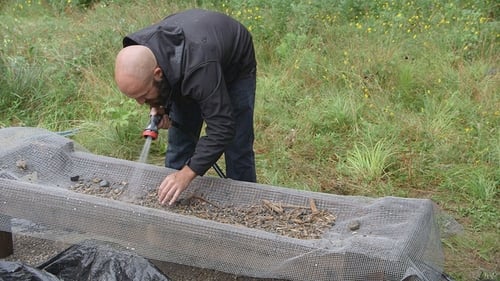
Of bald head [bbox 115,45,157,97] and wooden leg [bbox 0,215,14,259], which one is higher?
bald head [bbox 115,45,157,97]

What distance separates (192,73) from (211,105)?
0.17 m

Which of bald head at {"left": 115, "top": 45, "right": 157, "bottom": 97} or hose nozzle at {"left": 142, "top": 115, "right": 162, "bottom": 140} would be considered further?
hose nozzle at {"left": 142, "top": 115, "right": 162, "bottom": 140}

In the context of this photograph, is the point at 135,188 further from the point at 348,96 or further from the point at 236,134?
the point at 348,96

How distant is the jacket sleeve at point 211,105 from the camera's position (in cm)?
293

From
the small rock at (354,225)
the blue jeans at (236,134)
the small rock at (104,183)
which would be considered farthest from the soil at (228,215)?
the blue jeans at (236,134)

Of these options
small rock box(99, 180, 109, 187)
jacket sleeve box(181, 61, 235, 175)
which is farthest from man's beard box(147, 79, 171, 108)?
small rock box(99, 180, 109, 187)

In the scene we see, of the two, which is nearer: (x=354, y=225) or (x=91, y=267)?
(x=91, y=267)

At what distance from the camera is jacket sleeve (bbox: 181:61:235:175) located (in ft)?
9.62

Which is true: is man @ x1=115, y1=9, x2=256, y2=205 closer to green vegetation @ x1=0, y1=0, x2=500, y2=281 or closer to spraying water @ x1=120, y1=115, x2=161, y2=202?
spraying water @ x1=120, y1=115, x2=161, y2=202

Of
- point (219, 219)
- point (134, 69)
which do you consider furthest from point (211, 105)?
point (219, 219)

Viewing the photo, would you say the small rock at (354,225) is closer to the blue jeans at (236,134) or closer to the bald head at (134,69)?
the blue jeans at (236,134)

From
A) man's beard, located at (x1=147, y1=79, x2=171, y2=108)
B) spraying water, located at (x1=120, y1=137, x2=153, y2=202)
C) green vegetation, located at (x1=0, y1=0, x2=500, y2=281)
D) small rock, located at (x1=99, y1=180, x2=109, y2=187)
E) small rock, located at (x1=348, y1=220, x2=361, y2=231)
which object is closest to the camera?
man's beard, located at (x1=147, y1=79, x2=171, y2=108)

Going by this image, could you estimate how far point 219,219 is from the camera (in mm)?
3342

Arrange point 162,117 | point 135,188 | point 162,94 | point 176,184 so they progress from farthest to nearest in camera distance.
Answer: point 135,188 → point 162,117 → point 176,184 → point 162,94
